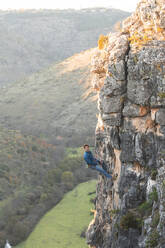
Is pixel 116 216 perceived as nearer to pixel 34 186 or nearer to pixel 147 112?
pixel 147 112

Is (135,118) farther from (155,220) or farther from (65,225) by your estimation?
(65,225)

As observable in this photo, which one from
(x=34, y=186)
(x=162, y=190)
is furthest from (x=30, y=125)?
(x=162, y=190)

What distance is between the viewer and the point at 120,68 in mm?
13391

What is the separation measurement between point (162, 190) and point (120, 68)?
5.05m

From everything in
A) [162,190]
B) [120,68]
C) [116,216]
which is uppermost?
[120,68]

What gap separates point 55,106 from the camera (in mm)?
87312

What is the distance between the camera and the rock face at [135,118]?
12.0 metres

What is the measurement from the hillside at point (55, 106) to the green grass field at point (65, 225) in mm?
20363

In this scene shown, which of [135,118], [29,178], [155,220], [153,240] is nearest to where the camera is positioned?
[153,240]

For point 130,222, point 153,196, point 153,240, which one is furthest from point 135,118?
point 153,240

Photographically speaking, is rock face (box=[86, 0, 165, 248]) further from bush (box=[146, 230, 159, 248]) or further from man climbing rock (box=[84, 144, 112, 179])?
bush (box=[146, 230, 159, 248])

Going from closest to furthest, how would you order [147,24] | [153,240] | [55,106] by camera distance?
[153,240], [147,24], [55,106]

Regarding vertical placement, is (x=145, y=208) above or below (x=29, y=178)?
above

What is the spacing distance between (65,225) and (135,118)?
914 inches
